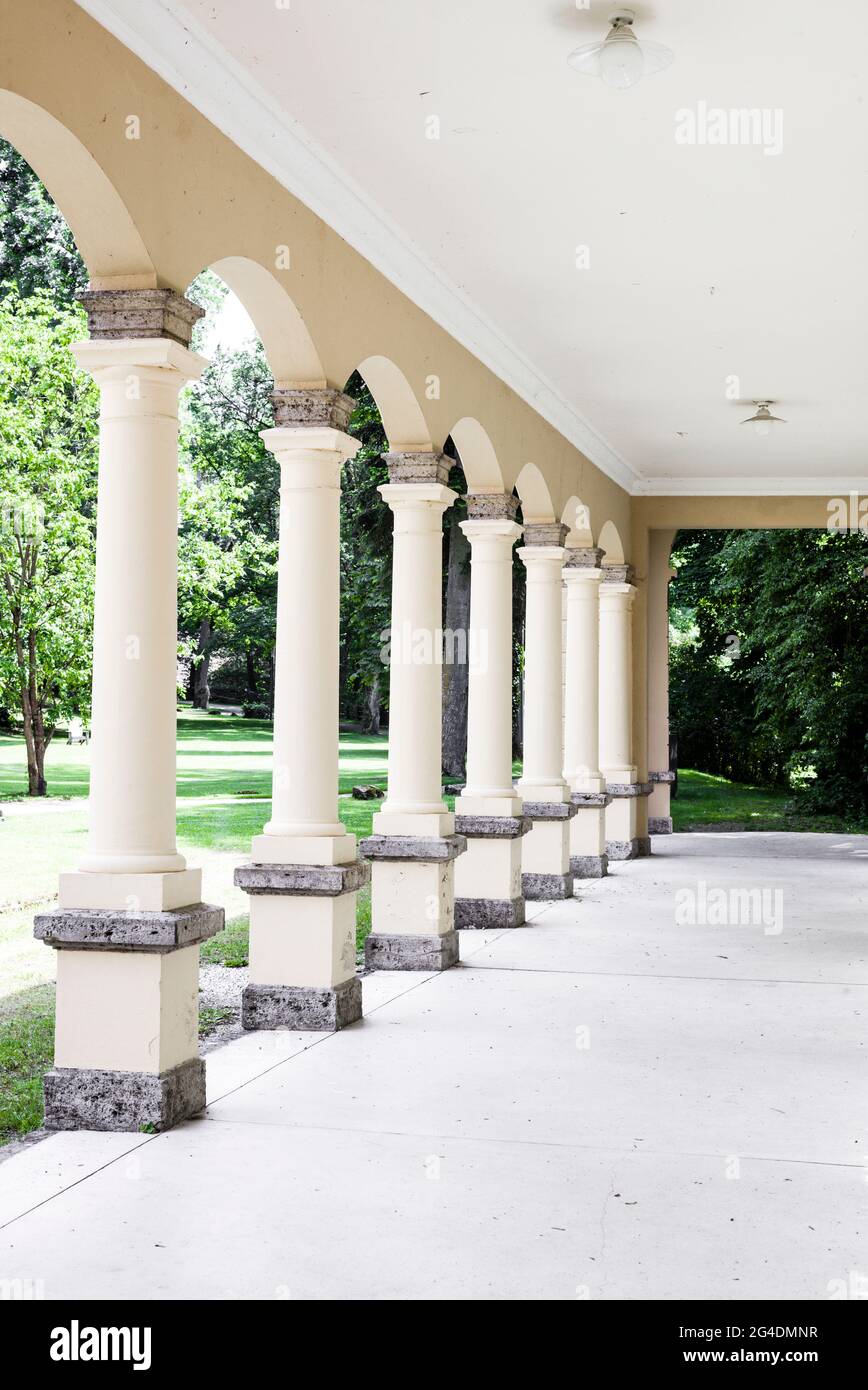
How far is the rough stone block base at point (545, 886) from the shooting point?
40.2 feet

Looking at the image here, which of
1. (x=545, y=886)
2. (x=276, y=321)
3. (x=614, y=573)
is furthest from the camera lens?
(x=614, y=573)

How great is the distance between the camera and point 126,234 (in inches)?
202

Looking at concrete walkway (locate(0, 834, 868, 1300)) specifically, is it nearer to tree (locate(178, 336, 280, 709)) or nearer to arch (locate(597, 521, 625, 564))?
arch (locate(597, 521, 625, 564))

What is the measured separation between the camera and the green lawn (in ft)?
24.9

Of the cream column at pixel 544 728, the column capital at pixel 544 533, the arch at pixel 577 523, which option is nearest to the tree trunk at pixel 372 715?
the arch at pixel 577 523

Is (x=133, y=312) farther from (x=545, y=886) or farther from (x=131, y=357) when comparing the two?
(x=545, y=886)

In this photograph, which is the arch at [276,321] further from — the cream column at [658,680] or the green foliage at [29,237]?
the green foliage at [29,237]

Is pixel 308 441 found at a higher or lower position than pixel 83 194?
lower

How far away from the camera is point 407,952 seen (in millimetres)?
8789

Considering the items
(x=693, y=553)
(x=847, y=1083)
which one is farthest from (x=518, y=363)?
(x=693, y=553)

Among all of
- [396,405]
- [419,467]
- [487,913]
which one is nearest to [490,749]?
[487,913]

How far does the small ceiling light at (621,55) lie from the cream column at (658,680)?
12504 mm

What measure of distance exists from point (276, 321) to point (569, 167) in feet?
5.00

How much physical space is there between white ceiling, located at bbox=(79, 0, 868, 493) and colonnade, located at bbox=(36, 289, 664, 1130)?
1036 mm
